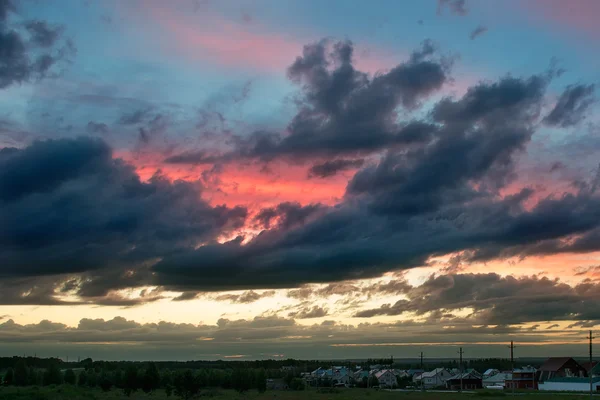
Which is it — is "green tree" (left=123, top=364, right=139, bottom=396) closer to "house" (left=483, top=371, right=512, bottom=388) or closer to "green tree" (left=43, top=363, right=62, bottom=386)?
"green tree" (left=43, top=363, right=62, bottom=386)

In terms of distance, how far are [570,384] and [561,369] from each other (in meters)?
18.1

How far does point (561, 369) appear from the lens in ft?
554

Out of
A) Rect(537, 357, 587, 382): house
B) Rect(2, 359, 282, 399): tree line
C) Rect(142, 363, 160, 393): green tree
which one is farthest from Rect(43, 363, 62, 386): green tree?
Rect(537, 357, 587, 382): house

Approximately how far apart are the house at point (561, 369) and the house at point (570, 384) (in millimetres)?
6364

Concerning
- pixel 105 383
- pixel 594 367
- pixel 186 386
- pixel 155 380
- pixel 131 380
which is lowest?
pixel 105 383

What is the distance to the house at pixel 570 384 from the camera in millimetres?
146500

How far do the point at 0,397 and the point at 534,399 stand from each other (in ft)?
280

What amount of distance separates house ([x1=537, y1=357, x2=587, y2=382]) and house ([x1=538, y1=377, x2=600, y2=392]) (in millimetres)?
6364

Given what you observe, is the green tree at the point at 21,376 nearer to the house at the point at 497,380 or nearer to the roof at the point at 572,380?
the house at the point at 497,380

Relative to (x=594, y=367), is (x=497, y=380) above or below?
below

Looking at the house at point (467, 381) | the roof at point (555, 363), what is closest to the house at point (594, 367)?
the roof at point (555, 363)

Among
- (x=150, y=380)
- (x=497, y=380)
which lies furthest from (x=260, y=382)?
(x=497, y=380)

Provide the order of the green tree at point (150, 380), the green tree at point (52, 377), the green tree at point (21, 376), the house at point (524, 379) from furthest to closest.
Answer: the green tree at point (52, 377) → the green tree at point (21, 376) → the house at point (524, 379) → the green tree at point (150, 380)

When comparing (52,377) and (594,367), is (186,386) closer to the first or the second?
(52,377)
